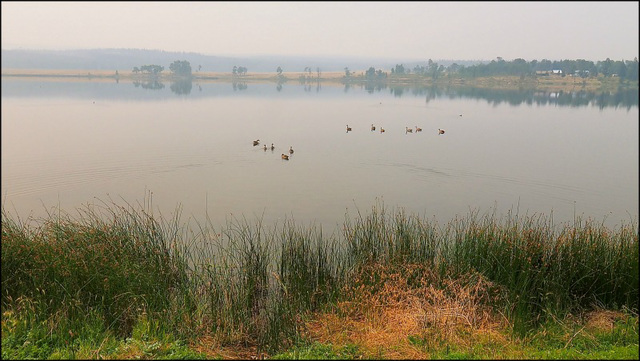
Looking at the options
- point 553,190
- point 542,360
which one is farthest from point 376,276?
point 553,190

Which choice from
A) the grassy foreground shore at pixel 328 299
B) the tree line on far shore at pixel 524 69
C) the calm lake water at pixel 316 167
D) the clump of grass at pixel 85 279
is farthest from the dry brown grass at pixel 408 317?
the tree line on far shore at pixel 524 69

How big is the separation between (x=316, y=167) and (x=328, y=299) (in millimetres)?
14381

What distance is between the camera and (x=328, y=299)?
23.4ft

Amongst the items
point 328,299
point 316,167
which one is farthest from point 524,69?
point 328,299

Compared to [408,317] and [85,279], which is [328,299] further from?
[85,279]

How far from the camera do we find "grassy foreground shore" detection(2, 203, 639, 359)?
5.46 meters

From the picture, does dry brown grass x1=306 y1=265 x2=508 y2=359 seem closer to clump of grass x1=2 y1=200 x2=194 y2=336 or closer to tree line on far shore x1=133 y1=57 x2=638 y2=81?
clump of grass x1=2 y1=200 x2=194 y2=336

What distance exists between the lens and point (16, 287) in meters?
6.38

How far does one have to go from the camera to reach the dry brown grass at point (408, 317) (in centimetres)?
562

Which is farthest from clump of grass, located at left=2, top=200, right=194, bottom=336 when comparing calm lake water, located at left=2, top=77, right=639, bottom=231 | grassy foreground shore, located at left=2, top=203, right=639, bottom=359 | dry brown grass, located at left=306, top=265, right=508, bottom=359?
calm lake water, located at left=2, top=77, right=639, bottom=231

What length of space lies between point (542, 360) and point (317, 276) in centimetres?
365

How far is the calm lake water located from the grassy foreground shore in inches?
173

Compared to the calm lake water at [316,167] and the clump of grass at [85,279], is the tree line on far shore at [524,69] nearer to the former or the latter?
A: the calm lake water at [316,167]

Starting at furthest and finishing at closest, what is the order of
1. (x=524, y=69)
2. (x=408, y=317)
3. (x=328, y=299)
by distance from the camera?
(x=524, y=69), (x=328, y=299), (x=408, y=317)
